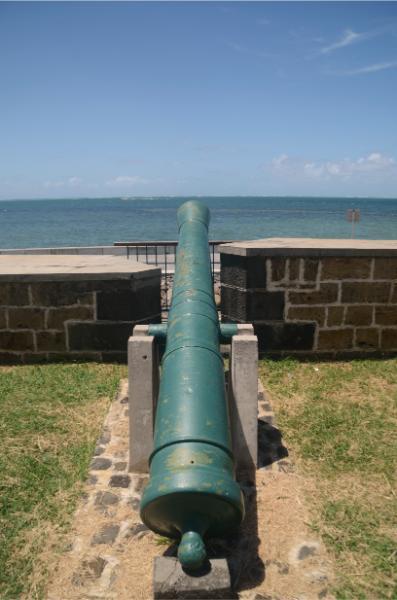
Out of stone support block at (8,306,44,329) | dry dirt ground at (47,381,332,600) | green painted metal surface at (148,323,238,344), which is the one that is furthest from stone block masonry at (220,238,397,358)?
dry dirt ground at (47,381,332,600)

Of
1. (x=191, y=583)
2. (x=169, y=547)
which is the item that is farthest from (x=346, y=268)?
(x=191, y=583)

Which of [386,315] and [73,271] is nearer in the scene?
[73,271]

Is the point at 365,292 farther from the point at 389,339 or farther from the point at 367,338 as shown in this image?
the point at 389,339

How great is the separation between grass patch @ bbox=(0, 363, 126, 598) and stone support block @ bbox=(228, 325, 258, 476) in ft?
4.12

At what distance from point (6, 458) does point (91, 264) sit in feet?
11.0

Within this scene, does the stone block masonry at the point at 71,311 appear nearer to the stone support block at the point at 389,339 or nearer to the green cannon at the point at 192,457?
the green cannon at the point at 192,457

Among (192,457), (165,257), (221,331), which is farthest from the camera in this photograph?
(165,257)

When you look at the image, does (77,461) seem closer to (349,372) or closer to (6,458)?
(6,458)

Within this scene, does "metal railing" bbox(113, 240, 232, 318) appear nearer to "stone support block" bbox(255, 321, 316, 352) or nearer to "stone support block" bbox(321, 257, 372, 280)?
"stone support block" bbox(255, 321, 316, 352)

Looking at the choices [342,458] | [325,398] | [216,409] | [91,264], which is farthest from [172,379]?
[91,264]

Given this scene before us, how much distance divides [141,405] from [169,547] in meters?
1.11

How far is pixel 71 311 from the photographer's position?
19.4ft

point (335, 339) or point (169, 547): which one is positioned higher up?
point (335, 339)

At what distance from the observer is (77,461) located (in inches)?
150
